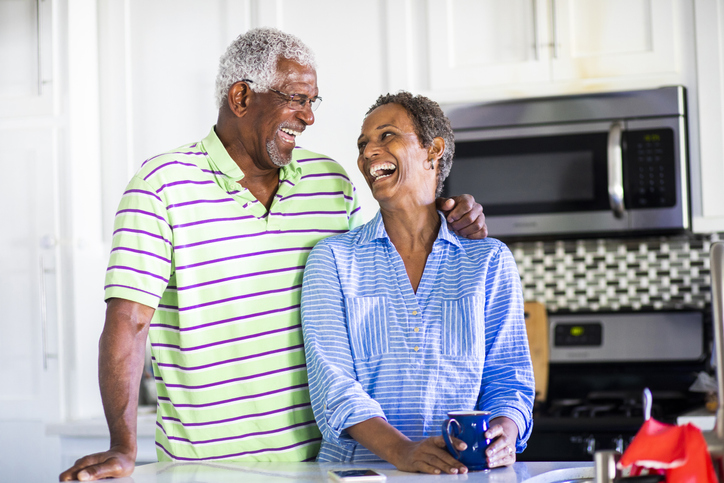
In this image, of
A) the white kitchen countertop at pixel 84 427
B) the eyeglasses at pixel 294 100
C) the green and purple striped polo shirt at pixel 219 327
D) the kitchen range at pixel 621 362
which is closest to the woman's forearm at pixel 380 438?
the green and purple striped polo shirt at pixel 219 327

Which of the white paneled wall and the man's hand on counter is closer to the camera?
the man's hand on counter

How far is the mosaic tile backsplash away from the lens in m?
2.88

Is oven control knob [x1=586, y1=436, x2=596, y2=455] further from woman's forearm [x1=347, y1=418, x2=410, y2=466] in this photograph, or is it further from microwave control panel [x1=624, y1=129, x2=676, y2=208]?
woman's forearm [x1=347, y1=418, x2=410, y2=466]

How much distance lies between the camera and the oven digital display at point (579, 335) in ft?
9.56

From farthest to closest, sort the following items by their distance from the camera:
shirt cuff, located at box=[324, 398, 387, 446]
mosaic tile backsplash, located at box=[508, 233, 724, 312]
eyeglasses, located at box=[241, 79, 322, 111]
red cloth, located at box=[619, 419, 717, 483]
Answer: mosaic tile backsplash, located at box=[508, 233, 724, 312] < eyeglasses, located at box=[241, 79, 322, 111] < shirt cuff, located at box=[324, 398, 387, 446] < red cloth, located at box=[619, 419, 717, 483]

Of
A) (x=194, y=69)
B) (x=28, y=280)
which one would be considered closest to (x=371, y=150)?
(x=194, y=69)

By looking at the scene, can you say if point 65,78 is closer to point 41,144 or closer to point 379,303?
point 41,144

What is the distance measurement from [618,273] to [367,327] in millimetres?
1812

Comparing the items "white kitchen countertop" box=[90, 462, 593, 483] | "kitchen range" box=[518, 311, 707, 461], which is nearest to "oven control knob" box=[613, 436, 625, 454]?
"kitchen range" box=[518, 311, 707, 461]

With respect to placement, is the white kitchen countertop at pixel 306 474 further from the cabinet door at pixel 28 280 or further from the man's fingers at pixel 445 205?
the cabinet door at pixel 28 280

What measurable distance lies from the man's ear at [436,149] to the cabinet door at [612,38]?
46.1 inches

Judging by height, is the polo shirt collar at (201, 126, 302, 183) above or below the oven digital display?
above

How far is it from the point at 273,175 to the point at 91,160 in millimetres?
1433

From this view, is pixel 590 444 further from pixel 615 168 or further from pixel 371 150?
pixel 371 150
